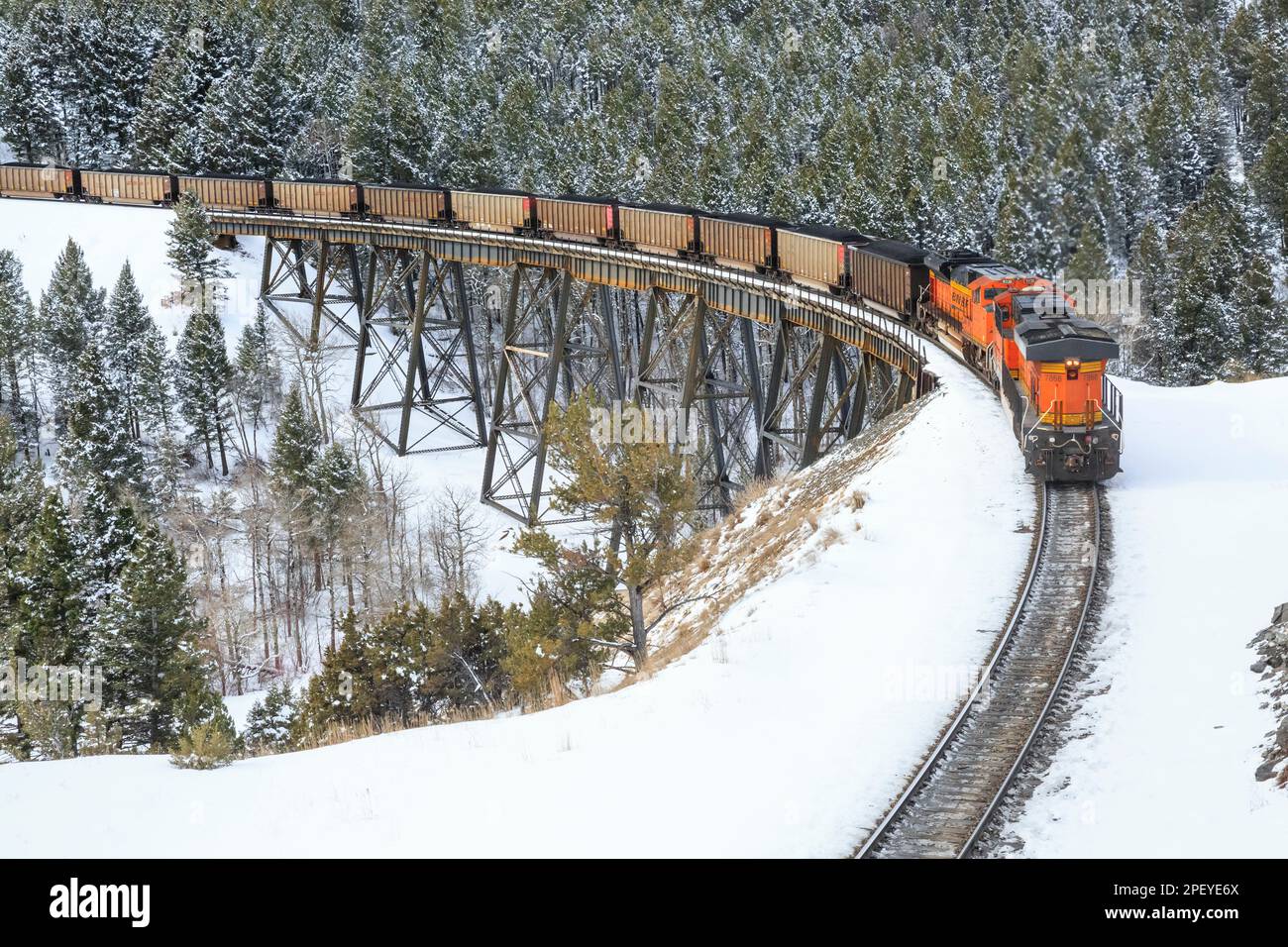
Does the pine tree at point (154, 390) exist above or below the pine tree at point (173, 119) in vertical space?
below

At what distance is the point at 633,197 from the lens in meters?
76.3

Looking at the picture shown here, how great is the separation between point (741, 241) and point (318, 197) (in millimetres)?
25210

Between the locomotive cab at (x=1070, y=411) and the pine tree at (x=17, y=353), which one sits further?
the pine tree at (x=17, y=353)

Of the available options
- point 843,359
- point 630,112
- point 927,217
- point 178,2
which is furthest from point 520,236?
point 178,2

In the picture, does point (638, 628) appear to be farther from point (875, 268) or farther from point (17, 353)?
point (17, 353)

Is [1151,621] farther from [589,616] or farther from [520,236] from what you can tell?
[520,236]

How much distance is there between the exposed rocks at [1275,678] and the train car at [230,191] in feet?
168

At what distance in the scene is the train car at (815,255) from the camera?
33156mm

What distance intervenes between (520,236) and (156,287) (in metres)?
23.7

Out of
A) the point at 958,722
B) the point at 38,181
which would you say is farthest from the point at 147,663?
the point at 38,181

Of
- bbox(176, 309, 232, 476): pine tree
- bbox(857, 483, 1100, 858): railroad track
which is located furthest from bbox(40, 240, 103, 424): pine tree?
bbox(857, 483, 1100, 858): railroad track

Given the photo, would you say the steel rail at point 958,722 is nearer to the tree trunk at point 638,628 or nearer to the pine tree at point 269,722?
the tree trunk at point 638,628

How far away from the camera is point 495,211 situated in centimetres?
4569

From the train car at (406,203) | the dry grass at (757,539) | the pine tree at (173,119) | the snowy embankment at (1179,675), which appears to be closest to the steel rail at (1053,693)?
the snowy embankment at (1179,675)
